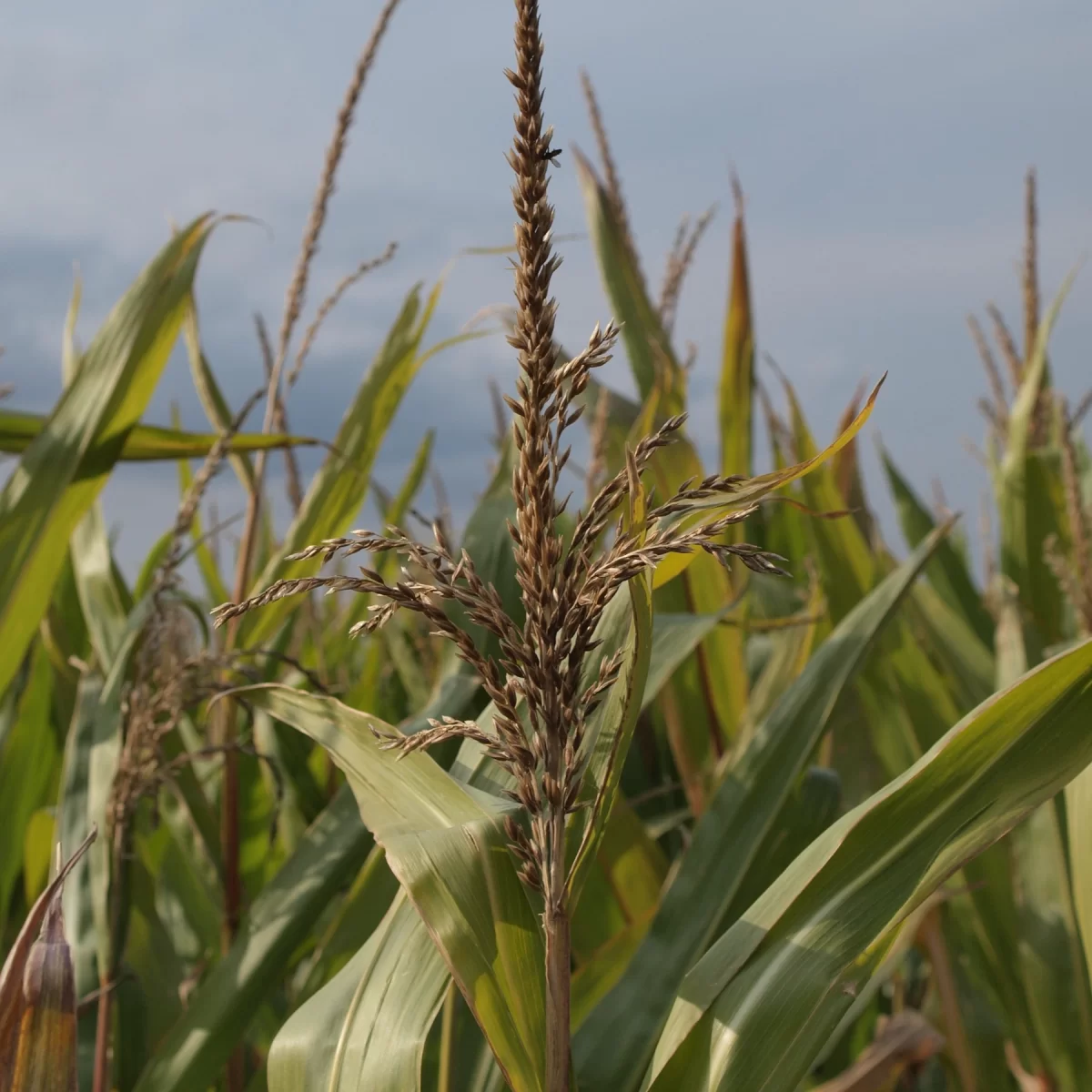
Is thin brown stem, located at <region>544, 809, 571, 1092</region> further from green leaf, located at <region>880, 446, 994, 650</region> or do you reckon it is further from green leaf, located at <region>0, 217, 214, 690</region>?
green leaf, located at <region>880, 446, 994, 650</region>

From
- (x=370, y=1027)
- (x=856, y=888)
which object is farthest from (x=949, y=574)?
(x=370, y=1027)

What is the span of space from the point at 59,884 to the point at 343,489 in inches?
35.0

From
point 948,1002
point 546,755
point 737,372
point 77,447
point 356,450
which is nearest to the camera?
point 546,755

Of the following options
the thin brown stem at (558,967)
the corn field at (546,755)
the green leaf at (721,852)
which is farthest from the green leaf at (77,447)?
the thin brown stem at (558,967)

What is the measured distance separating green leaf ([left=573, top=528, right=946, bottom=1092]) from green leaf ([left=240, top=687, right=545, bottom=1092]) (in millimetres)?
303

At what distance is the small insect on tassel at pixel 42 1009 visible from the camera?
2.05ft

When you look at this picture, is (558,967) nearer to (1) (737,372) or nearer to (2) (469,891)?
(2) (469,891)

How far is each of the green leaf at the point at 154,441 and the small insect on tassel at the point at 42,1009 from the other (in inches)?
27.5

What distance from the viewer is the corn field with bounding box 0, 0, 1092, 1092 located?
1.66 ft

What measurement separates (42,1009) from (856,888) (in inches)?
18.6

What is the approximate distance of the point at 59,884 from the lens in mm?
629

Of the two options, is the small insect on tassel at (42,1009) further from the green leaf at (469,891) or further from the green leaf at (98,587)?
the green leaf at (98,587)

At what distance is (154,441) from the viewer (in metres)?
1.34

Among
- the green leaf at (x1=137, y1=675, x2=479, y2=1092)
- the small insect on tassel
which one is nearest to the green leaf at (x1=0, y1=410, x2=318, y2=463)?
the green leaf at (x1=137, y1=675, x2=479, y2=1092)
